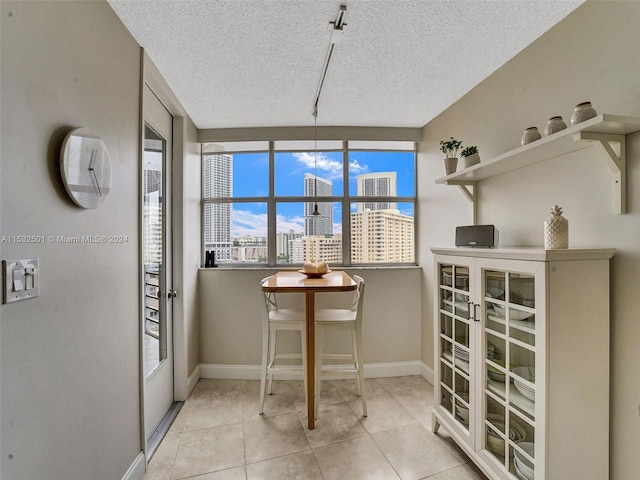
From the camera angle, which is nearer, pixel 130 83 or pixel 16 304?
pixel 16 304

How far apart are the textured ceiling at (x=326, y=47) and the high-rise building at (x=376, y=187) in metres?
0.75

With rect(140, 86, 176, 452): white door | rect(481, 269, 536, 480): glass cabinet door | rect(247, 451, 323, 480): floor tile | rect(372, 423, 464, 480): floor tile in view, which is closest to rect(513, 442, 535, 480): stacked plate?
rect(481, 269, 536, 480): glass cabinet door

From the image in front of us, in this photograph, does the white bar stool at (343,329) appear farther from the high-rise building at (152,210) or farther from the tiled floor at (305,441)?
the high-rise building at (152,210)

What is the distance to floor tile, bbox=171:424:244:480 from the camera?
189 centimetres

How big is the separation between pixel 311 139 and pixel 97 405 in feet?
8.85

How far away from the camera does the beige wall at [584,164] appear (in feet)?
4.48

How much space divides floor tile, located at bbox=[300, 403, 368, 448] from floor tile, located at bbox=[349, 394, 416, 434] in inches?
2.5

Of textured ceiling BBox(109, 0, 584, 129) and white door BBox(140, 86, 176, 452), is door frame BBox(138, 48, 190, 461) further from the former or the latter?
textured ceiling BBox(109, 0, 584, 129)

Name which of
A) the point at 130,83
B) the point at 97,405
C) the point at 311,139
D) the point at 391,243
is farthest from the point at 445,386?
the point at 130,83

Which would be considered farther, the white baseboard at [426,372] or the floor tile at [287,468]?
the white baseboard at [426,372]

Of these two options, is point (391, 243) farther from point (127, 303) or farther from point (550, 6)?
point (127, 303)

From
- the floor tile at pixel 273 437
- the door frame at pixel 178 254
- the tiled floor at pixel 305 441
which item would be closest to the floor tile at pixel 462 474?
the tiled floor at pixel 305 441

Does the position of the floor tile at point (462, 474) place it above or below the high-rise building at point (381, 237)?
below

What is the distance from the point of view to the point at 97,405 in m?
1.44
